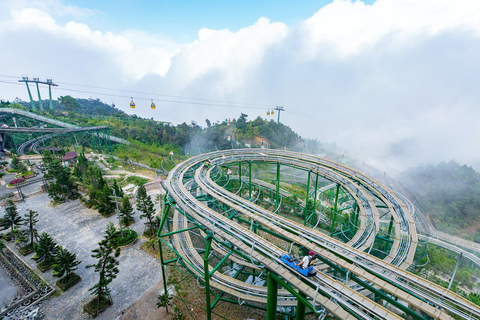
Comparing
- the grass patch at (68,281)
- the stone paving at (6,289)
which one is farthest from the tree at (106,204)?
the grass patch at (68,281)

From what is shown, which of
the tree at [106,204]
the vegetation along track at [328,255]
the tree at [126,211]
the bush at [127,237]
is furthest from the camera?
the tree at [106,204]

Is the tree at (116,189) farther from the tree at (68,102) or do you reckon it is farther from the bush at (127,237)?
the tree at (68,102)

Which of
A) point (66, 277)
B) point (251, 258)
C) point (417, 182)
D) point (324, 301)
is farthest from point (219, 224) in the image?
point (417, 182)

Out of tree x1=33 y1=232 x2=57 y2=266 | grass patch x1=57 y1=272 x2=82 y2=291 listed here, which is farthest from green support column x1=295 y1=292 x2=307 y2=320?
tree x1=33 y1=232 x2=57 y2=266

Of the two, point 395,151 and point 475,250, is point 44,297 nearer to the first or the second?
point 475,250

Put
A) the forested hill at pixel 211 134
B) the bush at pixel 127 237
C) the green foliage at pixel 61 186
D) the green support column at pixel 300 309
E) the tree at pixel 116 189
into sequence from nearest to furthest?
the green support column at pixel 300 309
the bush at pixel 127 237
the tree at pixel 116 189
the green foliage at pixel 61 186
the forested hill at pixel 211 134

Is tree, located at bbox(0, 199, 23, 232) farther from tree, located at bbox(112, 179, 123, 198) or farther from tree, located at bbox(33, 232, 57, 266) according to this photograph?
tree, located at bbox(112, 179, 123, 198)

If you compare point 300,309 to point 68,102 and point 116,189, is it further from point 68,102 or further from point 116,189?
point 68,102

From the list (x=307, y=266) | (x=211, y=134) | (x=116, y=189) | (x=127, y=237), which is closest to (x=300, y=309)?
(x=307, y=266)
